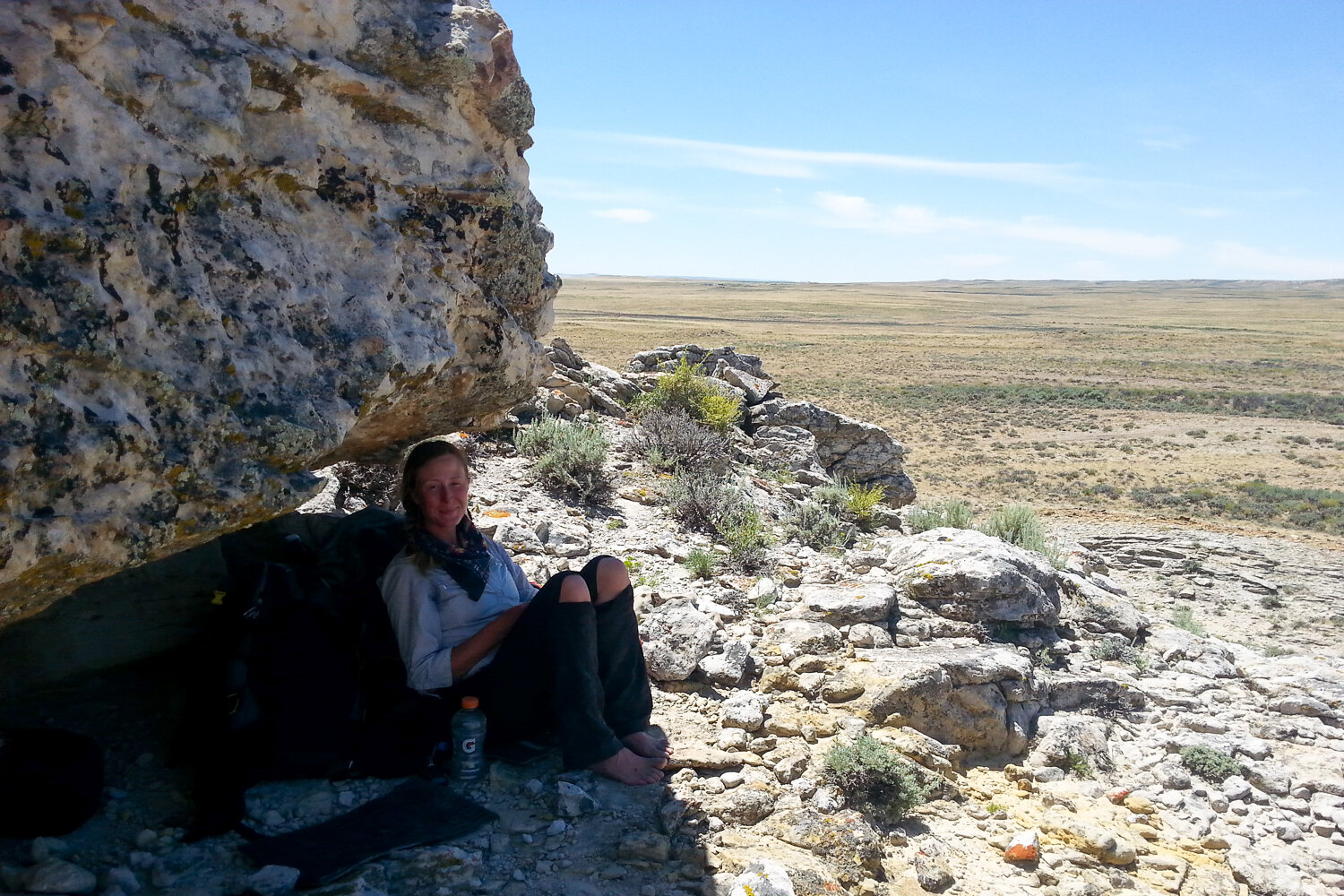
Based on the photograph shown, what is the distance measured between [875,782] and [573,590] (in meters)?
1.50

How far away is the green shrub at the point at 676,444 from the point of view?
7992 mm

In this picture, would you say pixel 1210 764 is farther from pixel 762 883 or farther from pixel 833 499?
pixel 833 499

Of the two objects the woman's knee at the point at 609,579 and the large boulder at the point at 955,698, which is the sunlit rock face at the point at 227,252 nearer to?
the woman's knee at the point at 609,579

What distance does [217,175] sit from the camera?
2.81 metres

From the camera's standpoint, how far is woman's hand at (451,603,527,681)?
345 cm

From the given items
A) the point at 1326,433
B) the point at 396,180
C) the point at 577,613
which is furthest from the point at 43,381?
the point at 1326,433

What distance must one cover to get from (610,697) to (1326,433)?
26787mm

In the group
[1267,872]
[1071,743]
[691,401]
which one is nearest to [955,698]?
[1071,743]

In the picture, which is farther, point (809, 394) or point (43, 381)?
point (809, 394)

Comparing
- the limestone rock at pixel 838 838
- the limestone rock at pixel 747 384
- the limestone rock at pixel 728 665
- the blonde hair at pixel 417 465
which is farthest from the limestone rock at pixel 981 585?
the limestone rock at pixel 747 384

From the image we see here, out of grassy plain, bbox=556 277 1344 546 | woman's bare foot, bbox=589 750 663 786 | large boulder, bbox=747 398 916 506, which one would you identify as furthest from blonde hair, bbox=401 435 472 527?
grassy plain, bbox=556 277 1344 546

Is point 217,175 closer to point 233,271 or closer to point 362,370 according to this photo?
point 233,271

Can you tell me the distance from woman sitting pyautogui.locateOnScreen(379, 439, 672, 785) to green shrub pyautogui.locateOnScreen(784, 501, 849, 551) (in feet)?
11.0

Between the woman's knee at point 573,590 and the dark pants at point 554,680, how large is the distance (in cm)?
1
